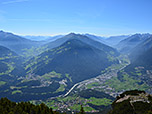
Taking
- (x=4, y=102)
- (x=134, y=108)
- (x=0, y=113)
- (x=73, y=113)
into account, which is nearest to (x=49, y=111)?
(x=0, y=113)

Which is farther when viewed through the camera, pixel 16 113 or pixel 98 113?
pixel 98 113

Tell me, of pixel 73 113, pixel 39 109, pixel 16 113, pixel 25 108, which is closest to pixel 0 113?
pixel 16 113

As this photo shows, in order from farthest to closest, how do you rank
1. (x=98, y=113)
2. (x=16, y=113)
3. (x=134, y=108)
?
(x=98, y=113)
(x=134, y=108)
(x=16, y=113)

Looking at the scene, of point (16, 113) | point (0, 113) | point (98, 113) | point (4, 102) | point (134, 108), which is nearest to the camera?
point (0, 113)

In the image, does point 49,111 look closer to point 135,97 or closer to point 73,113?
point 135,97

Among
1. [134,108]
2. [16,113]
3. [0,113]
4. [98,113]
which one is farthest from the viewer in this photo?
[98,113]

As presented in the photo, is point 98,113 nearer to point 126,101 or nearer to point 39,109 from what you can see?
point 126,101

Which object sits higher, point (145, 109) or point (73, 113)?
point (145, 109)

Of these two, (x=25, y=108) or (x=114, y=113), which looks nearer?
(x=25, y=108)

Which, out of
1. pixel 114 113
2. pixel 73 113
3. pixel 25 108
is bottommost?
pixel 73 113
